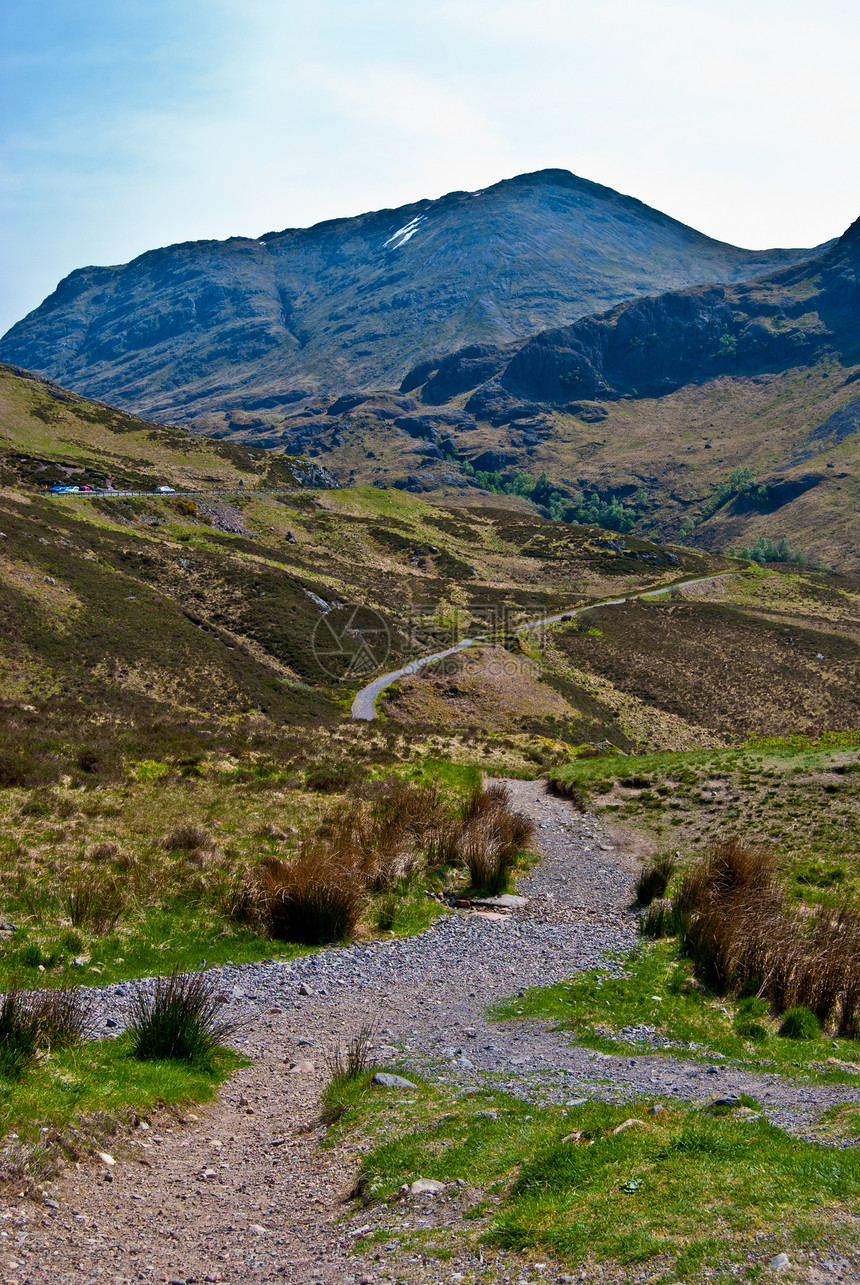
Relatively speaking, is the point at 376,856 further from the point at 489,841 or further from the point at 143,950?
the point at 143,950

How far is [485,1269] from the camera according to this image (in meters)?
4.97

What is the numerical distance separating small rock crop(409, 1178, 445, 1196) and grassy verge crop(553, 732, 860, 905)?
12.3 metres

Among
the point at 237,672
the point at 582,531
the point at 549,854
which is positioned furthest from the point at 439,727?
the point at 582,531

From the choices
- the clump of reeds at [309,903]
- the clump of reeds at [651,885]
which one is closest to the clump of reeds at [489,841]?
the clump of reeds at [651,885]

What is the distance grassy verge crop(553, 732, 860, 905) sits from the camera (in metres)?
18.1

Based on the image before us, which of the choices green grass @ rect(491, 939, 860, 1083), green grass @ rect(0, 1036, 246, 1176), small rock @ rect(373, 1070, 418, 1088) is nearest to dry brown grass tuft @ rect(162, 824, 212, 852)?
green grass @ rect(0, 1036, 246, 1176)

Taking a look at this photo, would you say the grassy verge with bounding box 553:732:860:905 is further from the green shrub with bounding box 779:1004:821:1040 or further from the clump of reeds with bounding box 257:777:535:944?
the green shrub with bounding box 779:1004:821:1040

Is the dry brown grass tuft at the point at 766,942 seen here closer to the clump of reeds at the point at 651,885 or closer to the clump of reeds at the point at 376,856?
the clump of reeds at the point at 651,885

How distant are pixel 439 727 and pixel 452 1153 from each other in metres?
36.9

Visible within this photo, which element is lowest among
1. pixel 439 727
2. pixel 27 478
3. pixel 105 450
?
pixel 439 727

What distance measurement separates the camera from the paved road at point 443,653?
46.1m

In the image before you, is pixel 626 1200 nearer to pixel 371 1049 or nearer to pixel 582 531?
pixel 371 1049

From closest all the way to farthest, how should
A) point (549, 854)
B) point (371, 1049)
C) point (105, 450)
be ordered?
point (371, 1049) → point (549, 854) → point (105, 450)

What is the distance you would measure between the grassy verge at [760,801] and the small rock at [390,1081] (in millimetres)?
10868
